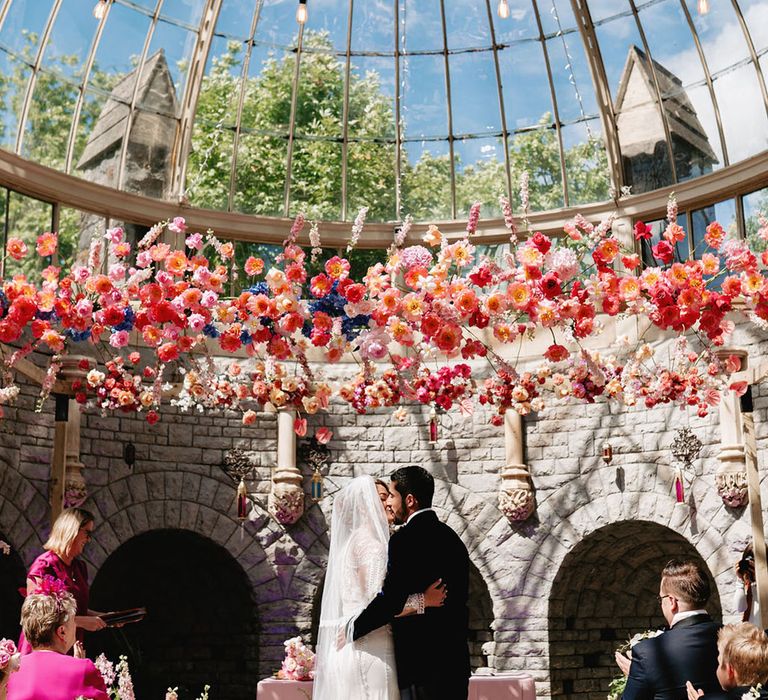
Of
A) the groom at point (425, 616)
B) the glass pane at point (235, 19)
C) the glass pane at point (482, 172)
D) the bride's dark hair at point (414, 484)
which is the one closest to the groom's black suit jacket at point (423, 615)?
the groom at point (425, 616)

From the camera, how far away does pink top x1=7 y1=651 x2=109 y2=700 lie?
448cm

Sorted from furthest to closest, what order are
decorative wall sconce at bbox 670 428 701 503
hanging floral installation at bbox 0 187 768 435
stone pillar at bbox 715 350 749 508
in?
decorative wall sconce at bbox 670 428 701 503 < stone pillar at bbox 715 350 749 508 < hanging floral installation at bbox 0 187 768 435

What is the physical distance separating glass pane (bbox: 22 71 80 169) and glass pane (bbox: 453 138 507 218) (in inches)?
169

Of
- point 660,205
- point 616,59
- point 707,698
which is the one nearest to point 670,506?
point 660,205

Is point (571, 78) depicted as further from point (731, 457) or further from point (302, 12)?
point (731, 457)

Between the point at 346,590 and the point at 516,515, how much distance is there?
22.6ft

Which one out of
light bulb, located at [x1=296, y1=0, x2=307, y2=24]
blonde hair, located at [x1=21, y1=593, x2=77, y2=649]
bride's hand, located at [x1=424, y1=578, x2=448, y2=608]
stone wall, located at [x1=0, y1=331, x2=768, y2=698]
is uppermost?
light bulb, located at [x1=296, y1=0, x2=307, y2=24]

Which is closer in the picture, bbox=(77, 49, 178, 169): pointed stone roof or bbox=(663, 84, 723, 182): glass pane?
bbox=(663, 84, 723, 182): glass pane

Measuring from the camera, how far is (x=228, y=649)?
42.0 feet

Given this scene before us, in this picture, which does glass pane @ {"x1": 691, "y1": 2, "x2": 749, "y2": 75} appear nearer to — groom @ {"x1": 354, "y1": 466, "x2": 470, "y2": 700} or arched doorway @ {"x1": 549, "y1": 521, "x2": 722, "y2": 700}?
arched doorway @ {"x1": 549, "y1": 521, "x2": 722, "y2": 700}

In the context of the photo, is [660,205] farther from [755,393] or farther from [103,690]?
[103,690]

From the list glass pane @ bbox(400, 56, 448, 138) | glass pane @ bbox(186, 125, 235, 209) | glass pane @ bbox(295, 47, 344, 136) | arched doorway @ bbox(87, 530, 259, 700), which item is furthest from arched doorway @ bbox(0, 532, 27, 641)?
glass pane @ bbox(400, 56, 448, 138)

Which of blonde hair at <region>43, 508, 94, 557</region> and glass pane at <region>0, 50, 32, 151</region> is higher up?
glass pane at <region>0, 50, 32, 151</region>

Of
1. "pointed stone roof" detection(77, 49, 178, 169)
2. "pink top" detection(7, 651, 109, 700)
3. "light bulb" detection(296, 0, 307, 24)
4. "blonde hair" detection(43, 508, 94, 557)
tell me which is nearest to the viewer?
"pink top" detection(7, 651, 109, 700)
